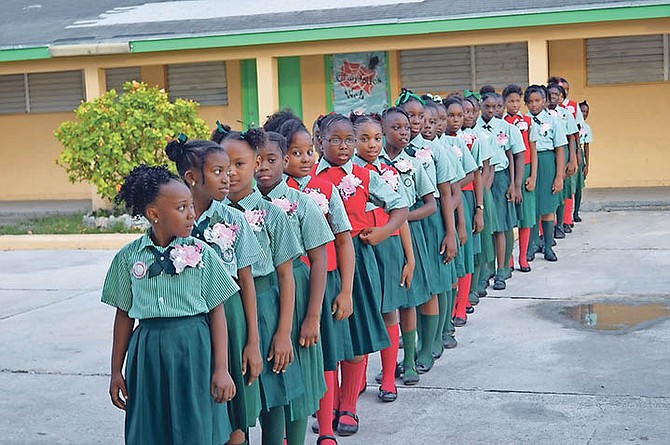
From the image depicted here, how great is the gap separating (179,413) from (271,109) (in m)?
11.4

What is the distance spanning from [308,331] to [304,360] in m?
0.13

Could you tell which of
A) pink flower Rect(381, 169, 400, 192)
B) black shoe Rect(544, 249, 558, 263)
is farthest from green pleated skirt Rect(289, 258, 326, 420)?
black shoe Rect(544, 249, 558, 263)

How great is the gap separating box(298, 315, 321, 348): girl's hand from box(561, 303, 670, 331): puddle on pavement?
3424 mm

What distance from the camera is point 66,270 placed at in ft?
35.8

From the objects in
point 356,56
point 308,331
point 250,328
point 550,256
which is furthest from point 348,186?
point 356,56

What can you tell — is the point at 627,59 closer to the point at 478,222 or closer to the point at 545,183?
the point at 545,183

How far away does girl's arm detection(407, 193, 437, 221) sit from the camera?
5992 millimetres

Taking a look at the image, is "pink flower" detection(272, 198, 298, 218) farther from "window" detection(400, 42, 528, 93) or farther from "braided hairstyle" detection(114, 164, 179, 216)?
"window" detection(400, 42, 528, 93)

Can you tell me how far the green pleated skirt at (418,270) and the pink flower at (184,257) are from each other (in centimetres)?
228

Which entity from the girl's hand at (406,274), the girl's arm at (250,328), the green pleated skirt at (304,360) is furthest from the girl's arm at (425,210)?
the girl's arm at (250,328)

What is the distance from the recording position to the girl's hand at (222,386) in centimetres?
384

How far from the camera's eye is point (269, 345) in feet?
13.9

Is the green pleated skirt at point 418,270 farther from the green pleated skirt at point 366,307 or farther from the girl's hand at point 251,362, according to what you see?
the girl's hand at point 251,362

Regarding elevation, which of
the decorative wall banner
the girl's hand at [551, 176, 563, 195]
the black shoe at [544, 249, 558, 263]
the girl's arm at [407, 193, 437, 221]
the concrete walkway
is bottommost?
the concrete walkway
